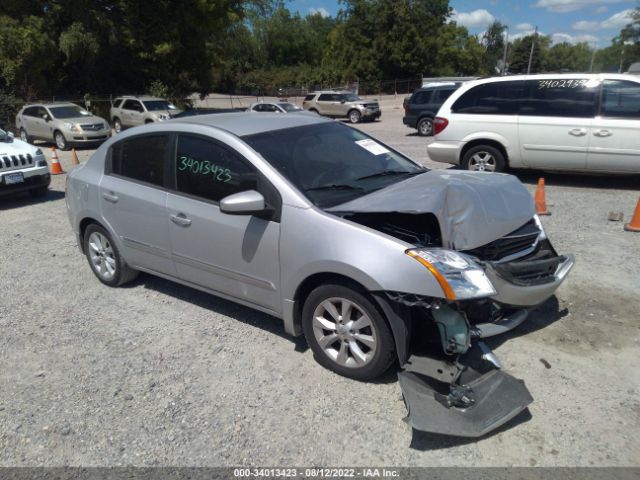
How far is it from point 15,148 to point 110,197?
5.82m

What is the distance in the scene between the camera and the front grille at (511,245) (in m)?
3.48

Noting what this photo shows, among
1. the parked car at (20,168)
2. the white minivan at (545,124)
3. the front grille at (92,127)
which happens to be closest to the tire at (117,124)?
the front grille at (92,127)

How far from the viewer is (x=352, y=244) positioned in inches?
126

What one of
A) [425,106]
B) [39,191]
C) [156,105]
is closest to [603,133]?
[39,191]

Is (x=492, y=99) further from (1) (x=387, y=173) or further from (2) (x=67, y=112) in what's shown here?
(2) (x=67, y=112)

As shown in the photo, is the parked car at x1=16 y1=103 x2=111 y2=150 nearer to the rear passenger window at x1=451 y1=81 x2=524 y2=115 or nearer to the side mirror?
the rear passenger window at x1=451 y1=81 x2=524 y2=115

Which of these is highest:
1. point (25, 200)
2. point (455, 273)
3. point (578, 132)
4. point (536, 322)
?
point (578, 132)

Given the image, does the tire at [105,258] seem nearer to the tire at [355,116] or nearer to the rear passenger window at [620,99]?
the rear passenger window at [620,99]

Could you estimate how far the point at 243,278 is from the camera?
3855 mm

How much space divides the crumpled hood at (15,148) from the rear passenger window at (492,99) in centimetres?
770

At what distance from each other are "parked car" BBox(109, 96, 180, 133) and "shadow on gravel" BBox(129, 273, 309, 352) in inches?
701

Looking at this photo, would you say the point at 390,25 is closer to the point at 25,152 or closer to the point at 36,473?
the point at 25,152

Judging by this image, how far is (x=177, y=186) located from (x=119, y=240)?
1.04 metres

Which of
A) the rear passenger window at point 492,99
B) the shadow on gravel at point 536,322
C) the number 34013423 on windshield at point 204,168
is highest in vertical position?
the rear passenger window at point 492,99
